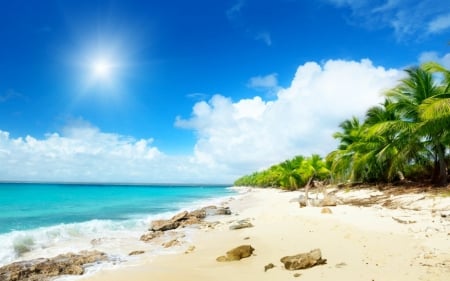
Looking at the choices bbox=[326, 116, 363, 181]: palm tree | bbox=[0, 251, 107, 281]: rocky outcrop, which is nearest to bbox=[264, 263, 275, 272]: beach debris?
bbox=[0, 251, 107, 281]: rocky outcrop

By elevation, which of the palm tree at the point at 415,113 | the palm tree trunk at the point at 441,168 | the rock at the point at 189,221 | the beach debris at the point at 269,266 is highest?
the palm tree at the point at 415,113

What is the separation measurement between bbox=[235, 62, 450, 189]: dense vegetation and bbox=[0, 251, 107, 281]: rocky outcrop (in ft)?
53.7

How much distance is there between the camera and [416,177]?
28859mm

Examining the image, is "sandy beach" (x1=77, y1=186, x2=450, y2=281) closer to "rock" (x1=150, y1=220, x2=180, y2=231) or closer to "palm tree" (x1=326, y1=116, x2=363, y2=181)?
"rock" (x1=150, y1=220, x2=180, y2=231)

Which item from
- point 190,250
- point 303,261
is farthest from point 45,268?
point 303,261

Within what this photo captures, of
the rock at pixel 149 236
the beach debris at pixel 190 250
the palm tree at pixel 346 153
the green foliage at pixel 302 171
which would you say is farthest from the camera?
the green foliage at pixel 302 171

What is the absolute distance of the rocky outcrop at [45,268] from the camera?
961 centimetres

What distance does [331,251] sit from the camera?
9.55 metres

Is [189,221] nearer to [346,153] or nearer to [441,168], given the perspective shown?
[441,168]

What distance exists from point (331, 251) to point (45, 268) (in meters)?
8.32

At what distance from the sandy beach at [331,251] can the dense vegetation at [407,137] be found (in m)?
5.78

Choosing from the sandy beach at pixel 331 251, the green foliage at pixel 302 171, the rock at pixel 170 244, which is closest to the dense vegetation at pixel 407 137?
the sandy beach at pixel 331 251

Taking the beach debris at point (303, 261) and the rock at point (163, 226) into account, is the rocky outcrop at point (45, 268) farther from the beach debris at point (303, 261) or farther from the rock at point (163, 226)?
the rock at point (163, 226)

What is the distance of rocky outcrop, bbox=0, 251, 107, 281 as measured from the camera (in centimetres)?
961
